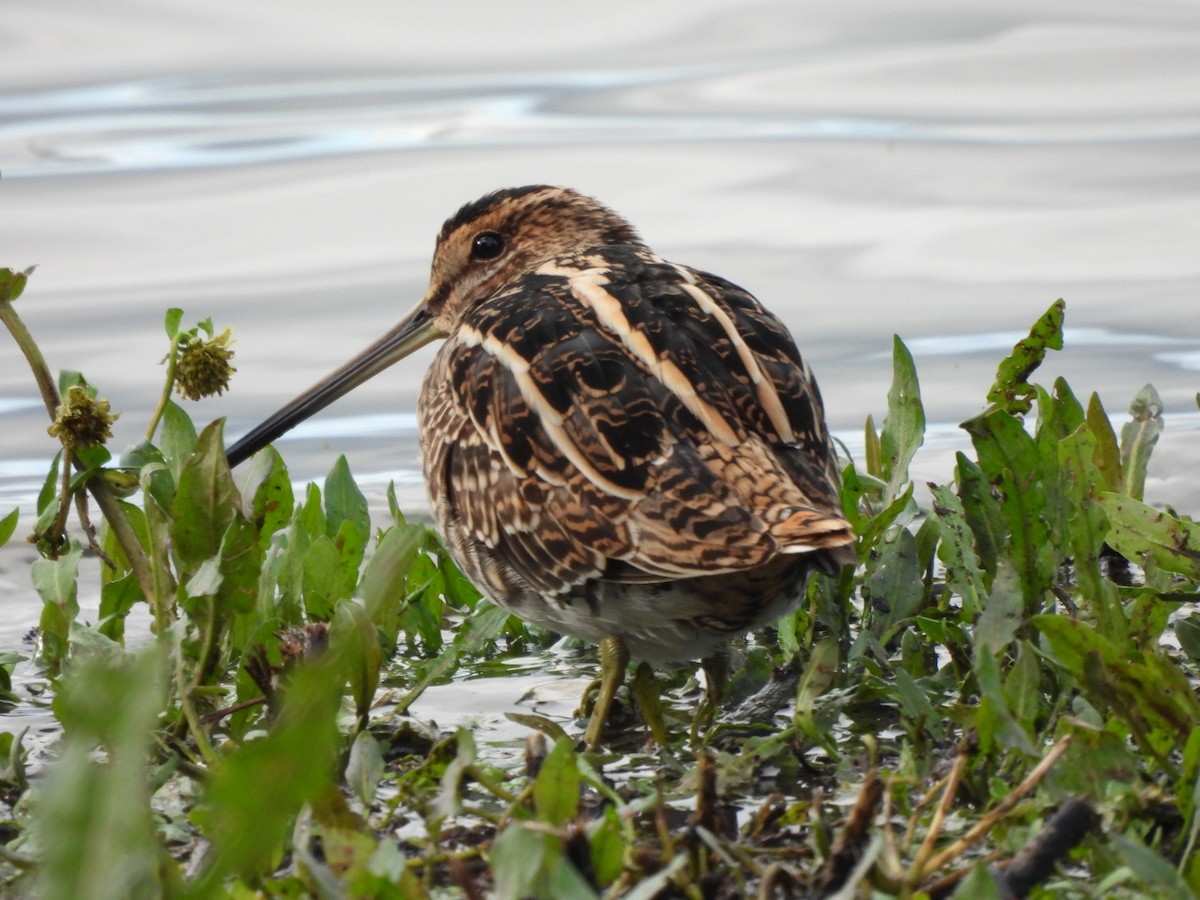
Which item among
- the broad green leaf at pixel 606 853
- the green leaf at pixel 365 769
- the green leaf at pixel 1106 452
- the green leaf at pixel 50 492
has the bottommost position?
the green leaf at pixel 365 769

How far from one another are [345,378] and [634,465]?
6.24 ft

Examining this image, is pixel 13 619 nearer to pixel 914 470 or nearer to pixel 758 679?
pixel 758 679

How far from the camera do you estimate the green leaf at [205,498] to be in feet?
10.6

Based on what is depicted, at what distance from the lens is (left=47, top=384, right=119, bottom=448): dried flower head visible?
130 inches

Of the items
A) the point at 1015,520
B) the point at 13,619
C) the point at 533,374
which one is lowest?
the point at 13,619

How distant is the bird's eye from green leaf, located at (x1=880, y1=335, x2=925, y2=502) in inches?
54.9

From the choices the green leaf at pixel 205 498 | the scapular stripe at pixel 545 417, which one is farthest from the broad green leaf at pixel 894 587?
the green leaf at pixel 205 498

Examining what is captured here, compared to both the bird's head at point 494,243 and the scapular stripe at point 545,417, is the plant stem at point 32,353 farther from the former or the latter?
the bird's head at point 494,243

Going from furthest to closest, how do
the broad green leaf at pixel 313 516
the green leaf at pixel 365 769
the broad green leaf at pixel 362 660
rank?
the broad green leaf at pixel 313 516 → the broad green leaf at pixel 362 660 → the green leaf at pixel 365 769

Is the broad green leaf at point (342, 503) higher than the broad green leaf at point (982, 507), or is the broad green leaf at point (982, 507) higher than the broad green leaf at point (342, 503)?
the broad green leaf at point (982, 507)

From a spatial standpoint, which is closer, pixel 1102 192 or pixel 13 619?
pixel 13 619

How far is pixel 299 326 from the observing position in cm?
717

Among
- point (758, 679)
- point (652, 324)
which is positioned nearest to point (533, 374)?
point (652, 324)

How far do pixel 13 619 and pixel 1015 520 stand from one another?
2.58 m
